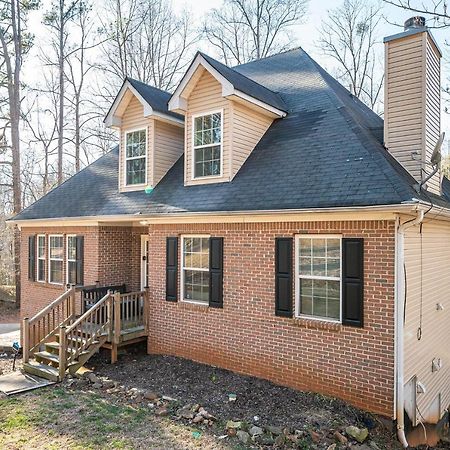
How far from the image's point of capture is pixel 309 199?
7.00 meters

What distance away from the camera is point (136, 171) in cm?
1114

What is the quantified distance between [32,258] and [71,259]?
2.06m

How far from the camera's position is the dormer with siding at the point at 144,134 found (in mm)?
10680

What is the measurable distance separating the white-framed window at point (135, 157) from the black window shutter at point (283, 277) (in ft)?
16.3

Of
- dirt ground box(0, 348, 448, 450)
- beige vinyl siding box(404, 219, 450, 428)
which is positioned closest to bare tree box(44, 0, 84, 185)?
dirt ground box(0, 348, 448, 450)

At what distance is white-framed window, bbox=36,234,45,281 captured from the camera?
1273 cm

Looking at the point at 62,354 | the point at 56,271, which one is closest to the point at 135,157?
the point at 56,271

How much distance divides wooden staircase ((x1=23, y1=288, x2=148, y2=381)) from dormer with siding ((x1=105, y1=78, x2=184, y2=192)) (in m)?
3.27

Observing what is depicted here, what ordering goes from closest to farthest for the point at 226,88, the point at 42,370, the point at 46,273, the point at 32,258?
the point at 42,370 < the point at 226,88 < the point at 46,273 < the point at 32,258

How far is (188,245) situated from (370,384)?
4.73 metres

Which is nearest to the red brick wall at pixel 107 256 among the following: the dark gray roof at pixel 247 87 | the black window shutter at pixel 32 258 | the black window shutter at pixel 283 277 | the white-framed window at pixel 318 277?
the black window shutter at pixel 32 258

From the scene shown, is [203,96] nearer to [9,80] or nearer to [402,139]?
[402,139]

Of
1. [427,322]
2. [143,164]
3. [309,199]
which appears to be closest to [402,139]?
[309,199]

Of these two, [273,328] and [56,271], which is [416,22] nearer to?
[273,328]
